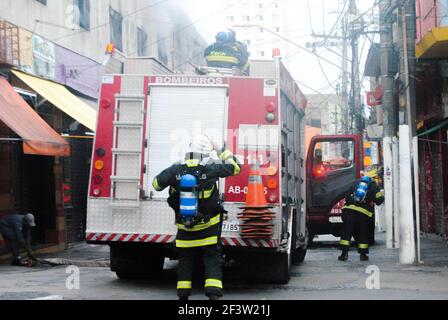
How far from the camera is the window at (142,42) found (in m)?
22.6

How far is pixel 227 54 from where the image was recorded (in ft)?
33.3

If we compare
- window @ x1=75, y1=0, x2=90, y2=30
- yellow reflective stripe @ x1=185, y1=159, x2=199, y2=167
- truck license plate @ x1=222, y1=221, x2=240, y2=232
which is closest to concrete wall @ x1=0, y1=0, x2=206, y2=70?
window @ x1=75, y1=0, x2=90, y2=30

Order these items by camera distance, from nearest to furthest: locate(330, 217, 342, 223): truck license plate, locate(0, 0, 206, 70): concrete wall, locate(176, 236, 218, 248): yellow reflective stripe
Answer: locate(176, 236, 218, 248): yellow reflective stripe
locate(0, 0, 206, 70): concrete wall
locate(330, 217, 342, 223): truck license plate

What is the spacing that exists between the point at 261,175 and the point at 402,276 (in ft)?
10.7

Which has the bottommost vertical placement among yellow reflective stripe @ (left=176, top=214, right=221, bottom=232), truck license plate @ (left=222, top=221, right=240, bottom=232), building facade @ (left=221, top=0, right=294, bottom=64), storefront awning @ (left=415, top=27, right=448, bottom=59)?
truck license plate @ (left=222, top=221, right=240, bottom=232)

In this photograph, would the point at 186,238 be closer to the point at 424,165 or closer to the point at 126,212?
the point at 126,212

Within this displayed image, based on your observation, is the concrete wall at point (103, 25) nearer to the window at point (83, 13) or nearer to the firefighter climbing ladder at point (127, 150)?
the window at point (83, 13)

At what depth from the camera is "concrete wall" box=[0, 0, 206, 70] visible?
48.8ft

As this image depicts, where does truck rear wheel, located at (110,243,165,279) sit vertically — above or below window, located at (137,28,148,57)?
below

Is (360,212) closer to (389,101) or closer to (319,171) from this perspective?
(389,101)

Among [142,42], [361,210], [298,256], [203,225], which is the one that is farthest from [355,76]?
[203,225]

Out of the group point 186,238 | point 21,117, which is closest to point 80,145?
point 21,117

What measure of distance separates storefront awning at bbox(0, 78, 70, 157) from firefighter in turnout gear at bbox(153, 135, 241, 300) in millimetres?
5164

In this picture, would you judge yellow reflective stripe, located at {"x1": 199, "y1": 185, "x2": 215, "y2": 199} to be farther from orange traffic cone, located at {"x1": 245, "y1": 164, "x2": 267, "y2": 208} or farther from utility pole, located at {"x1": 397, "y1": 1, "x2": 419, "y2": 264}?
utility pole, located at {"x1": 397, "y1": 1, "x2": 419, "y2": 264}
